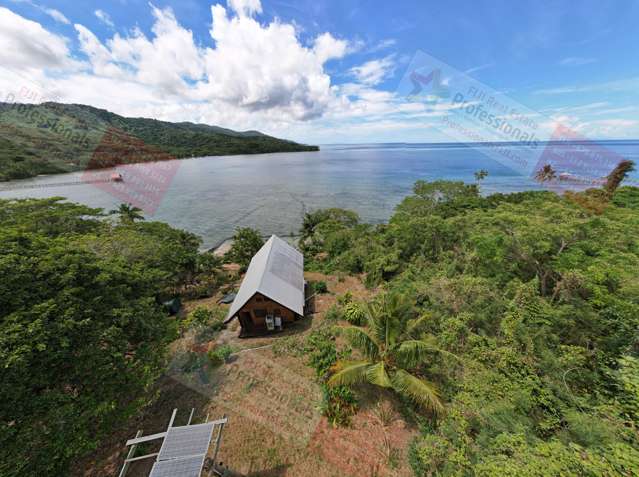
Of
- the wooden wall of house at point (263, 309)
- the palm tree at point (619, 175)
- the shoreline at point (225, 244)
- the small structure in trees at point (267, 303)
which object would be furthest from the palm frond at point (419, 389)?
the palm tree at point (619, 175)

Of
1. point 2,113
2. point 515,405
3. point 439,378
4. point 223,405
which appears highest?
point 2,113

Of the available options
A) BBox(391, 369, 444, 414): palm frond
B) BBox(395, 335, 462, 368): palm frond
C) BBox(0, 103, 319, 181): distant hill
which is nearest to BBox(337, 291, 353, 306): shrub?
BBox(395, 335, 462, 368): palm frond

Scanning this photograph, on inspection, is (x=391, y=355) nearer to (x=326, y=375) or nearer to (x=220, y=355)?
(x=326, y=375)

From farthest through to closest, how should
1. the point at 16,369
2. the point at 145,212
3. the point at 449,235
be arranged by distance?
the point at 145,212 < the point at 449,235 < the point at 16,369

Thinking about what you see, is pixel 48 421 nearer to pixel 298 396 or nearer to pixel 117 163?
pixel 298 396

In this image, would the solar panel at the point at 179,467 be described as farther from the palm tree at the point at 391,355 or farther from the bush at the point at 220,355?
the bush at the point at 220,355

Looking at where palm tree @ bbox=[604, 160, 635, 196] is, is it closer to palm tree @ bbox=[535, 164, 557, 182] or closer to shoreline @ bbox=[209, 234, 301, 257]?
palm tree @ bbox=[535, 164, 557, 182]

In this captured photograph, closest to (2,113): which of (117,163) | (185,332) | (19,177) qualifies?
(117,163)
